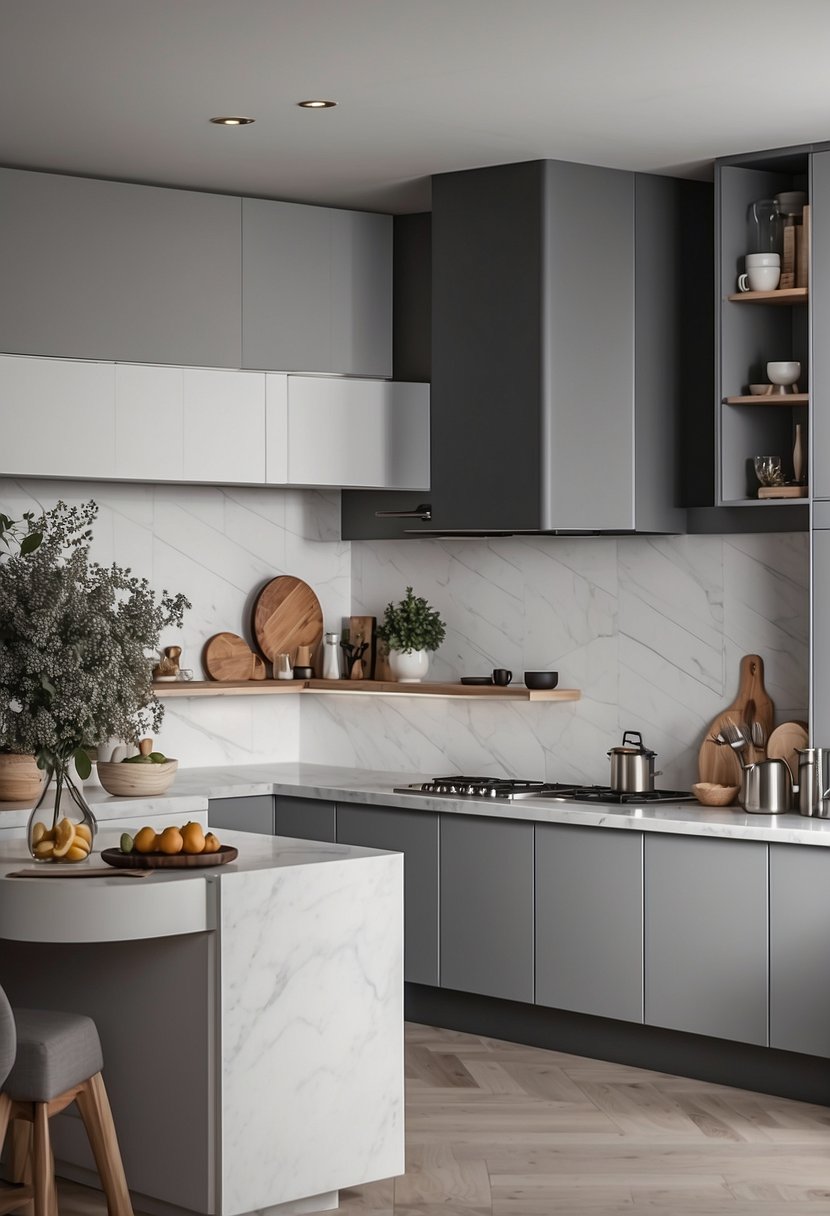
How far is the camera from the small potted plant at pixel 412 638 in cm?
629

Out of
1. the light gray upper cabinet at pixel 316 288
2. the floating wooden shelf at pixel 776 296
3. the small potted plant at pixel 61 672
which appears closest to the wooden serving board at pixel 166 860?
the small potted plant at pixel 61 672

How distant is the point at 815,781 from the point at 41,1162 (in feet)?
8.39

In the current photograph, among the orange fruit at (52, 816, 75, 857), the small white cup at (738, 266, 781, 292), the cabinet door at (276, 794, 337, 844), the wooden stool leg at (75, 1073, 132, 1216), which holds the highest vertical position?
the small white cup at (738, 266, 781, 292)

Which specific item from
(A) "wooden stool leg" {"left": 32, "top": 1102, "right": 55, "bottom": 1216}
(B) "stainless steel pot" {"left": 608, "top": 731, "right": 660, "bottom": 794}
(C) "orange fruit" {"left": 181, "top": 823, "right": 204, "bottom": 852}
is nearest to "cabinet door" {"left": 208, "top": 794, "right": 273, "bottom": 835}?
(B) "stainless steel pot" {"left": 608, "top": 731, "right": 660, "bottom": 794}

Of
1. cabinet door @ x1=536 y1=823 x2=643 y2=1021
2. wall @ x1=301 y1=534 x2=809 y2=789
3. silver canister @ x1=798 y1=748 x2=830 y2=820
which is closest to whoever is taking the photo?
silver canister @ x1=798 y1=748 x2=830 y2=820

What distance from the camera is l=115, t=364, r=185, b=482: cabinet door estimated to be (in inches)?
221

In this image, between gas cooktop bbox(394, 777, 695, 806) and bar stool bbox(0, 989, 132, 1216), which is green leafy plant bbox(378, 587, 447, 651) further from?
bar stool bbox(0, 989, 132, 1216)

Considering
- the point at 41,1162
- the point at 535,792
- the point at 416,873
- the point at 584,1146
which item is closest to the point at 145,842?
the point at 41,1162

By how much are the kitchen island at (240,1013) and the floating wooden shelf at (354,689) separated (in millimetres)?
1905

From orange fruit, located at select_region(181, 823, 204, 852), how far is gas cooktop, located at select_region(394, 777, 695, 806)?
5.81 ft

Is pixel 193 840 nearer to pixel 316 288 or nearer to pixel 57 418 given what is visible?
pixel 57 418

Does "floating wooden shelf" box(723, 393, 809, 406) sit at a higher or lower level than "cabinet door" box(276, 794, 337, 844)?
higher

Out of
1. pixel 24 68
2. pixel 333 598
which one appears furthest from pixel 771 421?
pixel 24 68

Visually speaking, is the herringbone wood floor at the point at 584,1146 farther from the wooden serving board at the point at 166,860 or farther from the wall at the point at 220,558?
the wall at the point at 220,558
